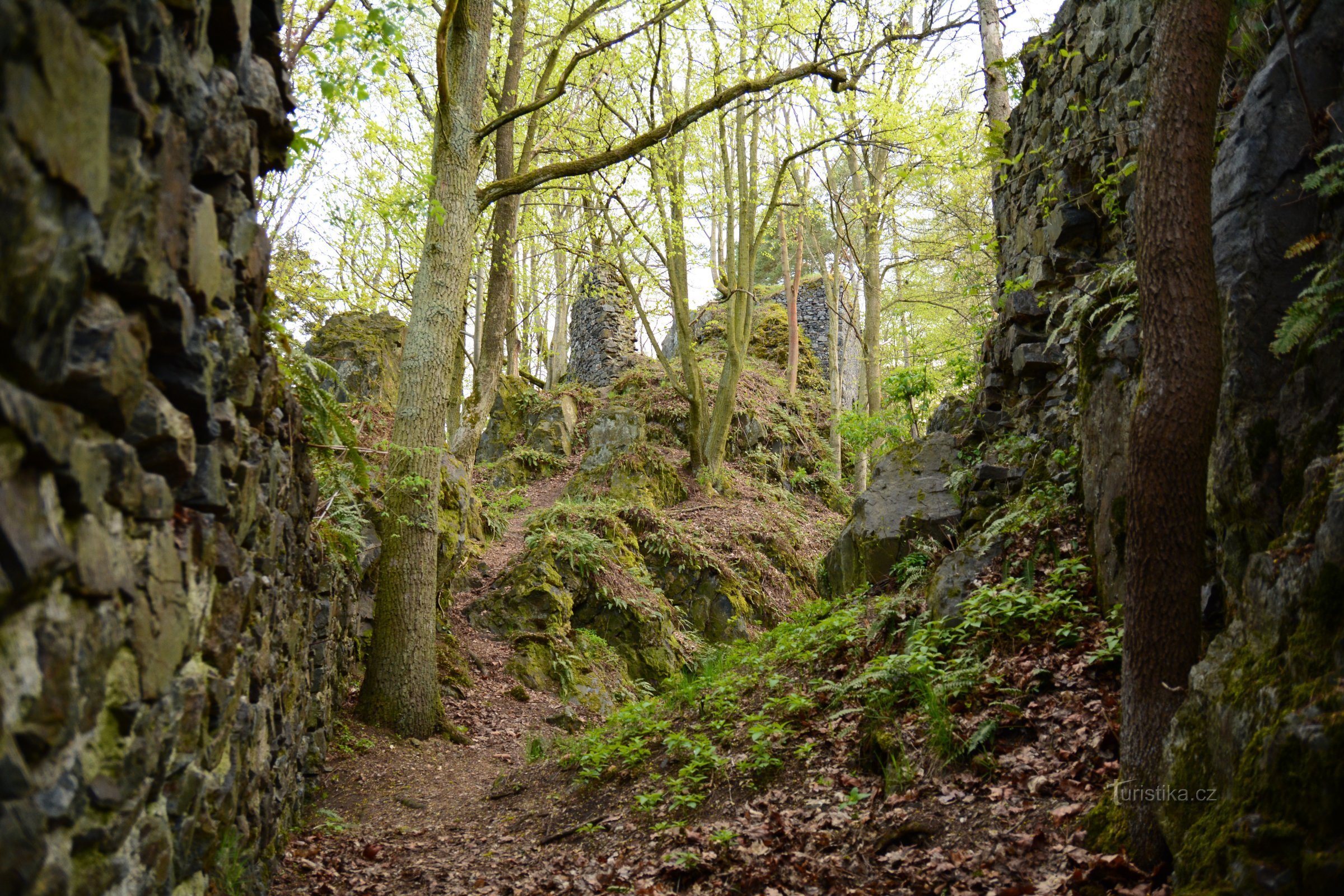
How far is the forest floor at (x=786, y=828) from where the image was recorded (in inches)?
147

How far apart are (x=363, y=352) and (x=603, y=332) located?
8312 millimetres

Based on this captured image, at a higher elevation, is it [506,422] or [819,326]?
[819,326]

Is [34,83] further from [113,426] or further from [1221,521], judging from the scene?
[1221,521]

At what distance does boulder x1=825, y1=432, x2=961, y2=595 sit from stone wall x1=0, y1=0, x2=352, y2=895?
596 centimetres

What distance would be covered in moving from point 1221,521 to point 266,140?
14.4 feet

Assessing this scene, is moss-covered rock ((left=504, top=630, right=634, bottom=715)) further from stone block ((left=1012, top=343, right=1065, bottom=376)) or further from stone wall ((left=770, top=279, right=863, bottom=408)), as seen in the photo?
stone wall ((left=770, top=279, right=863, bottom=408))

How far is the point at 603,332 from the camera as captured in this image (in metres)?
20.9

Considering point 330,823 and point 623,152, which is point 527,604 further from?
point 623,152

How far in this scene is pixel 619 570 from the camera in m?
11.5

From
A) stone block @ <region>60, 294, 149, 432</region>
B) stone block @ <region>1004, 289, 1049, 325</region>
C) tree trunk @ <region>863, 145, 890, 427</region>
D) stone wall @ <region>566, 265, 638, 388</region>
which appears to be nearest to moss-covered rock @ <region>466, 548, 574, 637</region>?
stone block @ <region>1004, 289, 1049, 325</region>

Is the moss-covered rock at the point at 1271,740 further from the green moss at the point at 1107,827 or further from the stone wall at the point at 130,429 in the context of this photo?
the stone wall at the point at 130,429

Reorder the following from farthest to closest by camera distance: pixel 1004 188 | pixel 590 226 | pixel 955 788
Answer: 1. pixel 590 226
2. pixel 1004 188
3. pixel 955 788

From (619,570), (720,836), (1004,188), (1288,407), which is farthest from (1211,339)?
(619,570)

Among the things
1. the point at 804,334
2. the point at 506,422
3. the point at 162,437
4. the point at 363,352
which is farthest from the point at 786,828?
the point at 804,334
